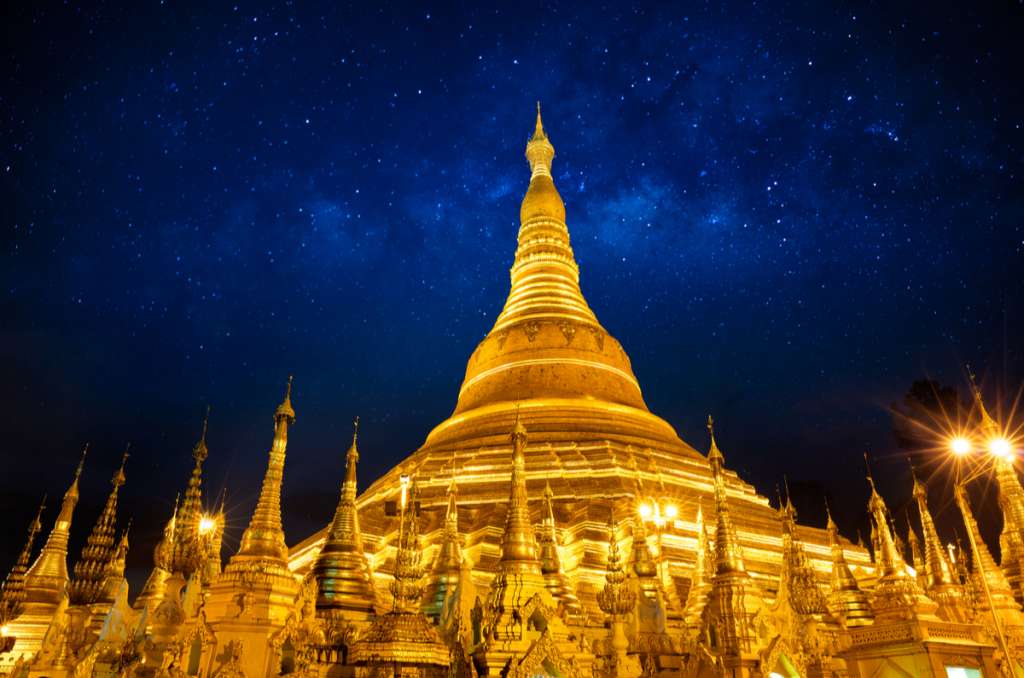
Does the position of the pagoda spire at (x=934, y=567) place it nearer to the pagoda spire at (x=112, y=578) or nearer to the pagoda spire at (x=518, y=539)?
the pagoda spire at (x=518, y=539)

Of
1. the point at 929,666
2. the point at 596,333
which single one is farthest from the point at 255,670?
the point at 596,333

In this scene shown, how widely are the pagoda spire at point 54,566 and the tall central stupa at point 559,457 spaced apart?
20.5ft

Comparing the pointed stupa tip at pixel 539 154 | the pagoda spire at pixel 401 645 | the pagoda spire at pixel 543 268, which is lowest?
the pagoda spire at pixel 401 645

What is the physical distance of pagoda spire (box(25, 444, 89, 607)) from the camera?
19.8 metres

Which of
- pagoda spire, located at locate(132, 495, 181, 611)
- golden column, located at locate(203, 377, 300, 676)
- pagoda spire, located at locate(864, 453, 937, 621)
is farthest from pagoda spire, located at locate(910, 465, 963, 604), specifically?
pagoda spire, located at locate(132, 495, 181, 611)

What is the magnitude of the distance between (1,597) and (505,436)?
14649 millimetres

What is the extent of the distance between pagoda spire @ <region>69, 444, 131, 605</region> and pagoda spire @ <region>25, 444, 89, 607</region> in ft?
10.7

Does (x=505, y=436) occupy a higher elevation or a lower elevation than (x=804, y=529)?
higher

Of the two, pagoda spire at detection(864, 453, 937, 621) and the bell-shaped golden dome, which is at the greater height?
the bell-shaped golden dome

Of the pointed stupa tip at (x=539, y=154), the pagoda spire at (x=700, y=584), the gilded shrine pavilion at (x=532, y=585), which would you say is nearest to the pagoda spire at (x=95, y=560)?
the gilded shrine pavilion at (x=532, y=585)

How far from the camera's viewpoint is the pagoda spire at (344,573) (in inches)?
470

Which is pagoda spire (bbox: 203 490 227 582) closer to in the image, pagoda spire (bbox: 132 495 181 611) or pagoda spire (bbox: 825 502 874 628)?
pagoda spire (bbox: 132 495 181 611)

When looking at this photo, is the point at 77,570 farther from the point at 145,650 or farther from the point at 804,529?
the point at 804,529

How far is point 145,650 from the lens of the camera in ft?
36.6
